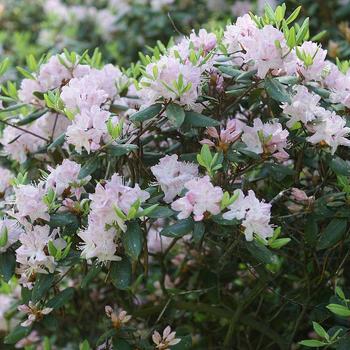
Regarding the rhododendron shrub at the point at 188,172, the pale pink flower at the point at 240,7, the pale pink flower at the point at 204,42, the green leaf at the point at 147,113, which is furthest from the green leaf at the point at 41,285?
the pale pink flower at the point at 240,7

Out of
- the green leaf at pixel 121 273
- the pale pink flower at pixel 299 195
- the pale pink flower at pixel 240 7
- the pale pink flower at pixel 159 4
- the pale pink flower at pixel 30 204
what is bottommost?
the pale pink flower at pixel 240 7

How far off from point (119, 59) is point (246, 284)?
1.93 m

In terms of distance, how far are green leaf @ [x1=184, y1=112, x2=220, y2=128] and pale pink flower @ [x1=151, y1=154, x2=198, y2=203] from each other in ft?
0.35

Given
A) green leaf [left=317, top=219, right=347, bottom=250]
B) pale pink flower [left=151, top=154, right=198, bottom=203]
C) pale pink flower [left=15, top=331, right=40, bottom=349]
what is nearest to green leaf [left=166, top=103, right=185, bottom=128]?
pale pink flower [left=151, top=154, right=198, bottom=203]

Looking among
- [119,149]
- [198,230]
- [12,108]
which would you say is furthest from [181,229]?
[12,108]

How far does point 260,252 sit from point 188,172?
1.01ft

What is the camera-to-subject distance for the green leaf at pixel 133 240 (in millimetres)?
1835

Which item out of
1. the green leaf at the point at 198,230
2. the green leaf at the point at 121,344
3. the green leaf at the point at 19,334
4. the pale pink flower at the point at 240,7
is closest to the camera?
the green leaf at the point at 198,230

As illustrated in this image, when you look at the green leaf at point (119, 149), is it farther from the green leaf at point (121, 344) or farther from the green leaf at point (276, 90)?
the green leaf at point (121, 344)

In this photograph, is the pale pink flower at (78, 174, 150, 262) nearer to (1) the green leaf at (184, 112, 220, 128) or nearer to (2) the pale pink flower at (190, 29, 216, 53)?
(1) the green leaf at (184, 112, 220, 128)

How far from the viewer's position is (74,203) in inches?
79.9

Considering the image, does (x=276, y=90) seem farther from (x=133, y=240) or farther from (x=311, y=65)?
(x=133, y=240)

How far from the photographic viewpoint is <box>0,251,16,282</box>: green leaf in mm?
2057

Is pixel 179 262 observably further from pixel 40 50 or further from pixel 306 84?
pixel 40 50
